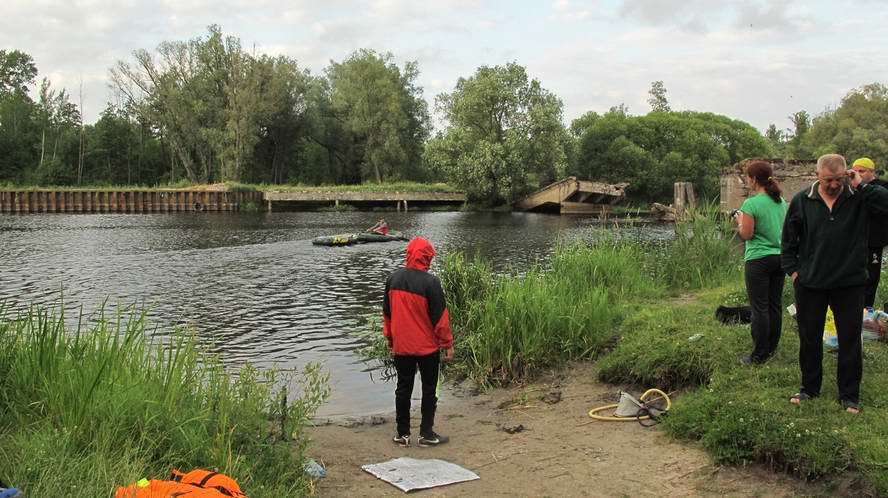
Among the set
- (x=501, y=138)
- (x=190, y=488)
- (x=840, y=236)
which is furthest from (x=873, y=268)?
(x=501, y=138)

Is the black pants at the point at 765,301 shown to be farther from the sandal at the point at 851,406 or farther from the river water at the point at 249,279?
the river water at the point at 249,279

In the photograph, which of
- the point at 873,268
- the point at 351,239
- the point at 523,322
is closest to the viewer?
the point at 873,268

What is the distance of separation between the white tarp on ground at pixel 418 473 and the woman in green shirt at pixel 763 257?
10.4 feet

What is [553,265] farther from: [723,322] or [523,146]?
[523,146]

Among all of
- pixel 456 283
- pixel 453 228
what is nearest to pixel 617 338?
pixel 456 283

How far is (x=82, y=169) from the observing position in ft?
259

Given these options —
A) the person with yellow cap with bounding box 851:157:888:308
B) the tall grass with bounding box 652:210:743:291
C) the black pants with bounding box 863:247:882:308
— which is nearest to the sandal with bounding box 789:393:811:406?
the person with yellow cap with bounding box 851:157:888:308

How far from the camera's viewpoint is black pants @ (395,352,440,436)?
21.0ft

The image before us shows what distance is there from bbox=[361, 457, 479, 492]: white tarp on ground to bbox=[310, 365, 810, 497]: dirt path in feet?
0.24

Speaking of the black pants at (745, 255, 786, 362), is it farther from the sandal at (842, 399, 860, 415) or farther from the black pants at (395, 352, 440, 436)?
the black pants at (395, 352, 440, 436)

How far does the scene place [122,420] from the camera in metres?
4.86

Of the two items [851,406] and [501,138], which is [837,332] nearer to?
[851,406]

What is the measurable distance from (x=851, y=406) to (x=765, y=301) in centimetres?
163

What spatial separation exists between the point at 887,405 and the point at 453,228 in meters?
31.9
